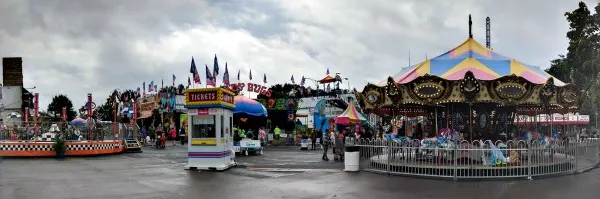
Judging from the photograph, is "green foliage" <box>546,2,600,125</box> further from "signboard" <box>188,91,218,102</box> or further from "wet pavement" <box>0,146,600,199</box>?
"signboard" <box>188,91,218,102</box>

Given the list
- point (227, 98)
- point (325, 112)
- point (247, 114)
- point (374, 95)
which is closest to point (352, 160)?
point (374, 95)

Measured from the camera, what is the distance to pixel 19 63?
139 feet

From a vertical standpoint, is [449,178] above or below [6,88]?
below

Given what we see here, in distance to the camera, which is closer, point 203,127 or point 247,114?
point 203,127

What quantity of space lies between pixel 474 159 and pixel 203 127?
29.8ft

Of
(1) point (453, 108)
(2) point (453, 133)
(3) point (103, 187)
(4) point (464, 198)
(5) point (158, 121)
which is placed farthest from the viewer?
(5) point (158, 121)

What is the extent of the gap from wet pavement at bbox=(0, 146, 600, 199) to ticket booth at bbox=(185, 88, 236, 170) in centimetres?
68

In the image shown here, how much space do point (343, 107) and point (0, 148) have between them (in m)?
27.1

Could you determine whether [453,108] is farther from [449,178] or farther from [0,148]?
[0,148]

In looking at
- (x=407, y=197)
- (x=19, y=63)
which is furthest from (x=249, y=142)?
(x=19, y=63)

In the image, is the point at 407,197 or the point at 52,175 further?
the point at 52,175

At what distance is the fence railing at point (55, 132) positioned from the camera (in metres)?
25.0

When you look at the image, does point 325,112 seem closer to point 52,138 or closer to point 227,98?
point 52,138

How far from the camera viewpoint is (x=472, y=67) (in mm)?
17656
